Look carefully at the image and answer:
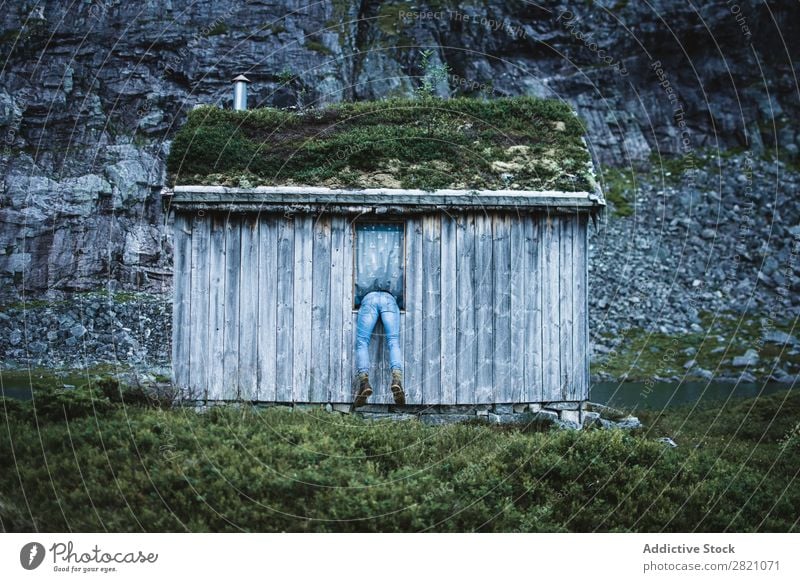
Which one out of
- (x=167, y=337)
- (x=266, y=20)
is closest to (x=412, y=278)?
(x=167, y=337)

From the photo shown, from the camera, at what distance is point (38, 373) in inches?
1005

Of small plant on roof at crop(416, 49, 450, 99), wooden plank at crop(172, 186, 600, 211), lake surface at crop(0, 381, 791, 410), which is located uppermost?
small plant on roof at crop(416, 49, 450, 99)

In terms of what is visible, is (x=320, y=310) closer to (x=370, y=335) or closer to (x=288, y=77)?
(x=370, y=335)

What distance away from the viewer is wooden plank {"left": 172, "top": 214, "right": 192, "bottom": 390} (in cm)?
1345

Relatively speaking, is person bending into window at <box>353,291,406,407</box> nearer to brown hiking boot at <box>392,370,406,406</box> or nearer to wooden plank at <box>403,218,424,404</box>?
brown hiking boot at <box>392,370,406,406</box>

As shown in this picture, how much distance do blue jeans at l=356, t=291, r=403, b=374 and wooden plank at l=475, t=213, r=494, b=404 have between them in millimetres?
1370

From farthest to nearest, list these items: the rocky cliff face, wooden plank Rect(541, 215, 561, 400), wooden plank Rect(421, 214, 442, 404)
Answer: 1. the rocky cliff face
2. wooden plank Rect(541, 215, 561, 400)
3. wooden plank Rect(421, 214, 442, 404)

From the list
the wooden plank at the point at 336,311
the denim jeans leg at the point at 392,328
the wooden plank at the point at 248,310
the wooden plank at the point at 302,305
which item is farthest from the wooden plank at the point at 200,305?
the denim jeans leg at the point at 392,328

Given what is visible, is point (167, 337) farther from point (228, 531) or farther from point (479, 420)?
point (228, 531)

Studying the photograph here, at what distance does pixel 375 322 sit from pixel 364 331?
250mm

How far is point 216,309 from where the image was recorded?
534 inches

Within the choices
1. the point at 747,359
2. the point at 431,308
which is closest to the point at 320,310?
the point at 431,308

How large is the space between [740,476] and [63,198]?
36.1m

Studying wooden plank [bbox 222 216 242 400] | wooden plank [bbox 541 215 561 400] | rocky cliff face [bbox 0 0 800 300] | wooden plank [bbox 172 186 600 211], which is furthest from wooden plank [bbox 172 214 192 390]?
rocky cliff face [bbox 0 0 800 300]
